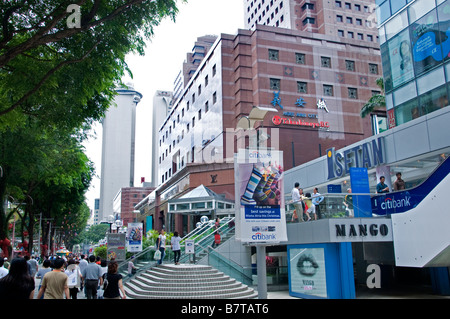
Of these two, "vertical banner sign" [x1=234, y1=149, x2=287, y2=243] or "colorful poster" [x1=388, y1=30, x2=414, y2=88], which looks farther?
"colorful poster" [x1=388, y1=30, x2=414, y2=88]

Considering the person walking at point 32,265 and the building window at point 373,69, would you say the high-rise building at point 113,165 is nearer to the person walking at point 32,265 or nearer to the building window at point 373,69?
the building window at point 373,69

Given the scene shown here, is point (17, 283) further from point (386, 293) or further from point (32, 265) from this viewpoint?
point (386, 293)

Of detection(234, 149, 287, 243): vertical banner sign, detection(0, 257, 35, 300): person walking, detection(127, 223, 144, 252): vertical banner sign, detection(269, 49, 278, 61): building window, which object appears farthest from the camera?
detection(269, 49, 278, 61): building window

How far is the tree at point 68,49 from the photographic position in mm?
9734

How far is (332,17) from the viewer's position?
207 ft

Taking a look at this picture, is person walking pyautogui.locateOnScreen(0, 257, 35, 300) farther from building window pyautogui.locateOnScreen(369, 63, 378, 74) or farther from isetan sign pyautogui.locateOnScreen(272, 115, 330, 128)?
building window pyautogui.locateOnScreen(369, 63, 378, 74)

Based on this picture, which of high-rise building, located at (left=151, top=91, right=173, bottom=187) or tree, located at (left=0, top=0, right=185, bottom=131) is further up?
high-rise building, located at (left=151, top=91, right=173, bottom=187)

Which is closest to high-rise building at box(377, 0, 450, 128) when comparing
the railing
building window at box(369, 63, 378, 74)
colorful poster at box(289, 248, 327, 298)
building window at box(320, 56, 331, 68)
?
the railing

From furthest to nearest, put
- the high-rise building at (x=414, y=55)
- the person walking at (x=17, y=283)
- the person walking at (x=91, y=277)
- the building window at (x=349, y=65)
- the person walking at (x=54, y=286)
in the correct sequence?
the building window at (x=349, y=65) < the high-rise building at (x=414, y=55) < the person walking at (x=91, y=277) < the person walking at (x=54, y=286) < the person walking at (x=17, y=283)

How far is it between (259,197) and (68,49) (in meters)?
6.69

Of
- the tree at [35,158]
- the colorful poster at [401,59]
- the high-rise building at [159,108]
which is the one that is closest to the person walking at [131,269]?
the tree at [35,158]

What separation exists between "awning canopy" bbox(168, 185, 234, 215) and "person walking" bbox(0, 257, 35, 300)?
28.1 metres

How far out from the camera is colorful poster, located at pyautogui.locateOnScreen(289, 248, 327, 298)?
14.9 m

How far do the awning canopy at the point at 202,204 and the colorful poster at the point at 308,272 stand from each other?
17.3 meters
